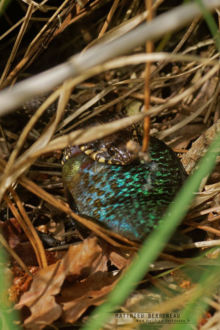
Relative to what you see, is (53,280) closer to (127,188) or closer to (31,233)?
(31,233)

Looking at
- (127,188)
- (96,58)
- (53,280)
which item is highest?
(96,58)

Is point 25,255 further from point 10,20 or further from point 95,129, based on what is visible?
point 10,20

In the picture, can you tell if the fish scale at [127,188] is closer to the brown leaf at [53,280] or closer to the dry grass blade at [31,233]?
the brown leaf at [53,280]

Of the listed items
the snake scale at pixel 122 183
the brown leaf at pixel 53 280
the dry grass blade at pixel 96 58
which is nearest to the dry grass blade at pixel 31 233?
the brown leaf at pixel 53 280

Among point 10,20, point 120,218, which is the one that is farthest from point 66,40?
point 120,218

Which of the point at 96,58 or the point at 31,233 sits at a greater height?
the point at 96,58

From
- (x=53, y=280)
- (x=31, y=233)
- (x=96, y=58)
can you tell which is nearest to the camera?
(x=96, y=58)

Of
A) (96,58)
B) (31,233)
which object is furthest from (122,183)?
(96,58)

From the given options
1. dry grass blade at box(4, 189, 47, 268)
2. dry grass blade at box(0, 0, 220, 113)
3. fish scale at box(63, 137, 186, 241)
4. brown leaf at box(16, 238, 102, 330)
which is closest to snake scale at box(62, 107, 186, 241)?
fish scale at box(63, 137, 186, 241)

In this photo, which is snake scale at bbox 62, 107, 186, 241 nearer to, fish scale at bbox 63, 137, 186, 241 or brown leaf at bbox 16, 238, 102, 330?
fish scale at bbox 63, 137, 186, 241
